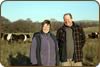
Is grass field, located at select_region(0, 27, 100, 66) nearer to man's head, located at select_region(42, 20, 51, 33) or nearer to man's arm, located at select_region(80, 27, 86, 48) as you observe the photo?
man's arm, located at select_region(80, 27, 86, 48)

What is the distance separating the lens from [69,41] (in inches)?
182

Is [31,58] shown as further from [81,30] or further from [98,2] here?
[98,2]

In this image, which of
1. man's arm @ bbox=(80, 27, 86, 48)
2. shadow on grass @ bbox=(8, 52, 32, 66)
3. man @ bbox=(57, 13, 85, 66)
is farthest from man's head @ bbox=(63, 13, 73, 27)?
shadow on grass @ bbox=(8, 52, 32, 66)

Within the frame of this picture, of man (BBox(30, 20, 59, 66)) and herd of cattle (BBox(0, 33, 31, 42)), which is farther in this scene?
herd of cattle (BBox(0, 33, 31, 42))

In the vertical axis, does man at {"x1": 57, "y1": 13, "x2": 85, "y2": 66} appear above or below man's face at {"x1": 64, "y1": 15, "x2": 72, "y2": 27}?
below

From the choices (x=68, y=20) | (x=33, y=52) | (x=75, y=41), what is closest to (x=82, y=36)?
(x=75, y=41)

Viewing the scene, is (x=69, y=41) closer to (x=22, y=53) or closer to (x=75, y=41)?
(x=75, y=41)

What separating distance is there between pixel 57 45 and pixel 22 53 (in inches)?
16.4

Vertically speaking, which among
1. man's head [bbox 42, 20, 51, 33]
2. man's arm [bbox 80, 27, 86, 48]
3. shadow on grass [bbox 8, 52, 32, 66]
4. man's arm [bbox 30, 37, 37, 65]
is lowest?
shadow on grass [bbox 8, 52, 32, 66]

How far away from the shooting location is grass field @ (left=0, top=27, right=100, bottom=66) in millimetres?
4680

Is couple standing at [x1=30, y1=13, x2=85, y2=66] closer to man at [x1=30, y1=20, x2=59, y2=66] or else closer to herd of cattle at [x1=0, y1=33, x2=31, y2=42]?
man at [x1=30, y1=20, x2=59, y2=66]

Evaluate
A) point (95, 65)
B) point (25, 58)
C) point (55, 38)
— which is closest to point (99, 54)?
point (95, 65)

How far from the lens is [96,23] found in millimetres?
4676

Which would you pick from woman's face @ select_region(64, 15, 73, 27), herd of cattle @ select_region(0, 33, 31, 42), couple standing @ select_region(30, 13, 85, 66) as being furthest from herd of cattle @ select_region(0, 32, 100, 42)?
woman's face @ select_region(64, 15, 73, 27)
